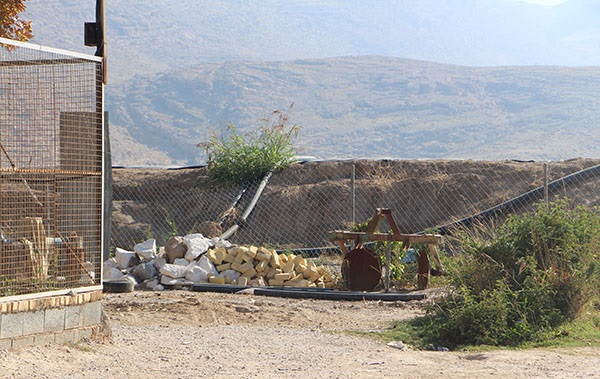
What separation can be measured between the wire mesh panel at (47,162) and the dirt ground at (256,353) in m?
0.81

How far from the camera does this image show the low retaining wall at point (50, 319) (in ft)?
25.3

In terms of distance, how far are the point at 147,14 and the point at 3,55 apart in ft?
557

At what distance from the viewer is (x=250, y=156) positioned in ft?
69.8

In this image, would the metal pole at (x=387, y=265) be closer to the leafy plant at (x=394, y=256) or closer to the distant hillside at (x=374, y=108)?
the leafy plant at (x=394, y=256)

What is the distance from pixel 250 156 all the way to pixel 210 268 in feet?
24.7

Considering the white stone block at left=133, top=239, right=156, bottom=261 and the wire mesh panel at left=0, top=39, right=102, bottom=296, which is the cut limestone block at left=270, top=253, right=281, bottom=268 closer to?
the white stone block at left=133, top=239, right=156, bottom=261

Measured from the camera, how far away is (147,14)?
6841 inches

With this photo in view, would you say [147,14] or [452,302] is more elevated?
[147,14]

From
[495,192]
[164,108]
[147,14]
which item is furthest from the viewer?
[147,14]

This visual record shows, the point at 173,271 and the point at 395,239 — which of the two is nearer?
the point at 395,239

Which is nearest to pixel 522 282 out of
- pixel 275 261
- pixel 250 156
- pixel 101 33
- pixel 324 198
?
pixel 275 261

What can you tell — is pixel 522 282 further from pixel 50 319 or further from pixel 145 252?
pixel 145 252

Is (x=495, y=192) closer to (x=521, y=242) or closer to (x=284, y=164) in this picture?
(x=284, y=164)

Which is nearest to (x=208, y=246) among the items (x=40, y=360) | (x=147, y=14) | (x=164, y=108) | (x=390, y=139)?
(x=40, y=360)
